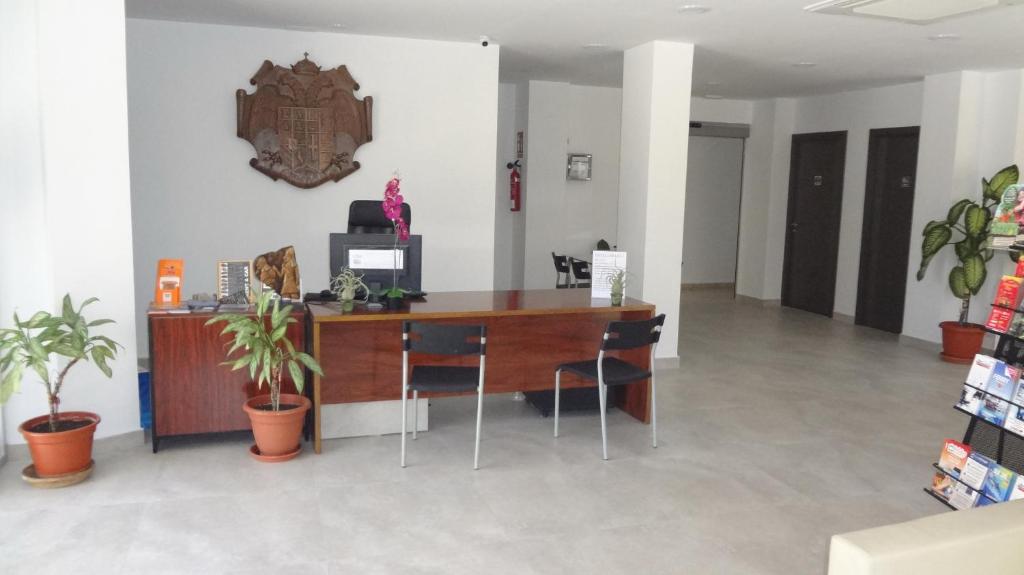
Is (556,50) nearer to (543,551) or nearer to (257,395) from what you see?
(257,395)

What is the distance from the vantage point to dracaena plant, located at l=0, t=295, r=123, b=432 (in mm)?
3713

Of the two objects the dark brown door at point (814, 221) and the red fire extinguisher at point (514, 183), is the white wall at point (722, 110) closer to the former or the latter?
the dark brown door at point (814, 221)

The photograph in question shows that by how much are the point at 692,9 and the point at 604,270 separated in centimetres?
187

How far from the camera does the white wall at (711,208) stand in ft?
37.4

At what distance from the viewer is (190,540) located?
3.36m

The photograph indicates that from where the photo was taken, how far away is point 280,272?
470cm

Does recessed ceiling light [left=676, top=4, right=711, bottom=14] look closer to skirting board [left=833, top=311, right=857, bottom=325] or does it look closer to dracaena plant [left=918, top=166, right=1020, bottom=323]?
dracaena plant [left=918, top=166, right=1020, bottom=323]

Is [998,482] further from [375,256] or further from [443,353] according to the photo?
[375,256]

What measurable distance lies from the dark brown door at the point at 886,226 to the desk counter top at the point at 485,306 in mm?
4976

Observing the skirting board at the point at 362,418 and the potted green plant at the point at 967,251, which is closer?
the skirting board at the point at 362,418

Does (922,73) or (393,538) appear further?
(922,73)

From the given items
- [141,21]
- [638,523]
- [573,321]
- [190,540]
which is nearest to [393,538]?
[190,540]

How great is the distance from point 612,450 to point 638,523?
1032mm

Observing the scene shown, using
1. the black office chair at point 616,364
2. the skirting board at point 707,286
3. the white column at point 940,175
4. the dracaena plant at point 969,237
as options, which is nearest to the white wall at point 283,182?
the black office chair at point 616,364
